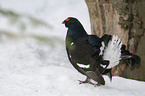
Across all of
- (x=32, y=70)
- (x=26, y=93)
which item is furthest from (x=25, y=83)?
(x=32, y=70)

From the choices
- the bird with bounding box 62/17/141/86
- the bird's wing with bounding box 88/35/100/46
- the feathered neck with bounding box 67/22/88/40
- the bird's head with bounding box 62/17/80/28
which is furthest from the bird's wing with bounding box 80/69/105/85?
the bird's head with bounding box 62/17/80/28

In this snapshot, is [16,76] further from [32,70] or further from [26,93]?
[26,93]

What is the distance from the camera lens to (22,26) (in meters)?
0.68

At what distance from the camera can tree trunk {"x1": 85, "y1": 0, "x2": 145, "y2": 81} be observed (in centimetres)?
257

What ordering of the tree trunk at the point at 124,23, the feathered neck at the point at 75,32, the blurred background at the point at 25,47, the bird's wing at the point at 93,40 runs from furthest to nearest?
the tree trunk at the point at 124,23
the feathered neck at the point at 75,32
the bird's wing at the point at 93,40
the blurred background at the point at 25,47

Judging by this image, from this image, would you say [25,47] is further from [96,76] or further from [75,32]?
[96,76]

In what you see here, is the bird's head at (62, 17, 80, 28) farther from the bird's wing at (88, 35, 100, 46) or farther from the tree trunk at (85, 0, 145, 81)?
the tree trunk at (85, 0, 145, 81)

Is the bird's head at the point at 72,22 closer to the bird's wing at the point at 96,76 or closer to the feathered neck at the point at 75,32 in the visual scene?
the feathered neck at the point at 75,32

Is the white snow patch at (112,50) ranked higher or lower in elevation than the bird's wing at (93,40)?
lower

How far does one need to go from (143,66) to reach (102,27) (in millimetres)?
870

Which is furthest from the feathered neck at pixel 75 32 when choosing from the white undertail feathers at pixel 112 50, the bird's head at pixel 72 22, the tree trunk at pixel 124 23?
the tree trunk at pixel 124 23

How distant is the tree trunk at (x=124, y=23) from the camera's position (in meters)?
2.57

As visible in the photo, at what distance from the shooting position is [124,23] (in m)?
2.63

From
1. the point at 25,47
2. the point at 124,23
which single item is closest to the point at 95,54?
the point at 124,23
